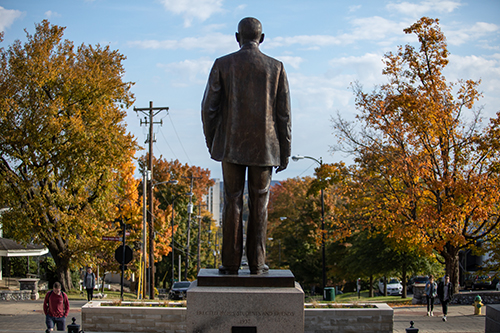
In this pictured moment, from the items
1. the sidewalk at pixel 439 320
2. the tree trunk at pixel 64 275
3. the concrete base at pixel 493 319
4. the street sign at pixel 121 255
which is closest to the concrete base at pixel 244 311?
the concrete base at pixel 493 319

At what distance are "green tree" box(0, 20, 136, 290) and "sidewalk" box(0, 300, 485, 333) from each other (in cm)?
528

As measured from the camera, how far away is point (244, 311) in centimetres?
646

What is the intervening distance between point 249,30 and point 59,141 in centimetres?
2162

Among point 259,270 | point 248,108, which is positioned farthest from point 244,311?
point 248,108

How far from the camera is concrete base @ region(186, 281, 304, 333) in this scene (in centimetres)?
643

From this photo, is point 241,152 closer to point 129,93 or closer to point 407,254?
point 407,254

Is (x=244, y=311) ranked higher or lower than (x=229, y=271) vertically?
lower

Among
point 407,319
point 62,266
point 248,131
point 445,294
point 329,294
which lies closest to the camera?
point 248,131

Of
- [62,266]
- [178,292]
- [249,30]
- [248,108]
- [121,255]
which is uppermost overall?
[249,30]

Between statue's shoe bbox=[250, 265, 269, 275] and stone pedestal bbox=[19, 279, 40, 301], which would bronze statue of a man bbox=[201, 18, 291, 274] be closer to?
statue's shoe bbox=[250, 265, 269, 275]

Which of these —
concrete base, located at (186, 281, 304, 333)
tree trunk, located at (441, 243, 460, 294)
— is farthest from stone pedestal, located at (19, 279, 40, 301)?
concrete base, located at (186, 281, 304, 333)

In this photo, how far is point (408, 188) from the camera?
20.3 metres

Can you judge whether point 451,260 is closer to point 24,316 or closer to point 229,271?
point 24,316

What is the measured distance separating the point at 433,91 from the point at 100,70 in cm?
1691
